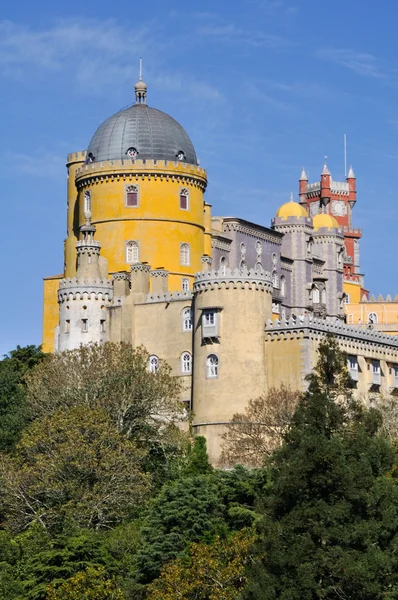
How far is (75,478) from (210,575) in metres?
12.4

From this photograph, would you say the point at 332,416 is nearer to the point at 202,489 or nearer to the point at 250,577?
the point at 250,577

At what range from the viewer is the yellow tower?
3607 inches

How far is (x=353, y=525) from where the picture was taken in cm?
5019

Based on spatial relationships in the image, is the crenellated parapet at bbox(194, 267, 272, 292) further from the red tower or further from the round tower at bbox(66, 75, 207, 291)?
the red tower

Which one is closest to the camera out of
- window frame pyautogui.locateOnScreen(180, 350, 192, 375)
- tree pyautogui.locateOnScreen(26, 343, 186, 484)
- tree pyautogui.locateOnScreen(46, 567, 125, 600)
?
tree pyautogui.locateOnScreen(46, 567, 125, 600)

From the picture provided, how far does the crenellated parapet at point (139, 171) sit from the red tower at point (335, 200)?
2098 inches

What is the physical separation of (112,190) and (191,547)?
115 feet

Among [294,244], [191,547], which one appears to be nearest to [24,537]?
[191,547]

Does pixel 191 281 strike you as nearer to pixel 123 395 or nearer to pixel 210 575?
pixel 123 395

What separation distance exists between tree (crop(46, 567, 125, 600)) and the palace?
A: 1844 centimetres

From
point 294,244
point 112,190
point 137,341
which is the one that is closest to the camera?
point 137,341

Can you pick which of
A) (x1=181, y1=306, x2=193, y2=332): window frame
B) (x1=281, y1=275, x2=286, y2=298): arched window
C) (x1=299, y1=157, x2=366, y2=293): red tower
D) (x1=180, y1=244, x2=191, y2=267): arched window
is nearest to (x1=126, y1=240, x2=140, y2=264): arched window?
(x1=180, y1=244, x2=191, y2=267): arched window

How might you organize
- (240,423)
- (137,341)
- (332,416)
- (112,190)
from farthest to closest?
(112,190)
(137,341)
(240,423)
(332,416)

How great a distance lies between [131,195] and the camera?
9194 cm
